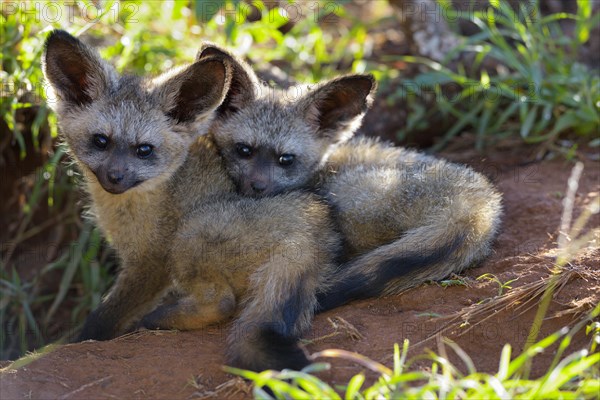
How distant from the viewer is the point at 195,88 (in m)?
4.47

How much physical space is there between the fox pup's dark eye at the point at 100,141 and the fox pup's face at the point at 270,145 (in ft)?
2.87

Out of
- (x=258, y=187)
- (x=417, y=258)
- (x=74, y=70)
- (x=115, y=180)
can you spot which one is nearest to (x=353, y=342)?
(x=417, y=258)

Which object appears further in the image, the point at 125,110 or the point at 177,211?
the point at 177,211

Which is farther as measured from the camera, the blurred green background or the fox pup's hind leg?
the blurred green background

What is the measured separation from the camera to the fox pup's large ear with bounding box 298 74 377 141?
4.96m

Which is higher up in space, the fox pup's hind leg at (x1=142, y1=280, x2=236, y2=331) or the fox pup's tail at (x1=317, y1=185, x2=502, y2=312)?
the fox pup's tail at (x1=317, y1=185, x2=502, y2=312)

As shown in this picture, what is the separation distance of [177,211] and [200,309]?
689mm

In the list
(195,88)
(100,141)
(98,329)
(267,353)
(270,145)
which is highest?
(195,88)

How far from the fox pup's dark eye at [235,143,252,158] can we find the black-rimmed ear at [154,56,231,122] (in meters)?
0.46

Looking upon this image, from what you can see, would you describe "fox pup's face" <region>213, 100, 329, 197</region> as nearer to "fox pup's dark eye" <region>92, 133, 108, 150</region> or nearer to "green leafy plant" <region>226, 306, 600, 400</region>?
"fox pup's dark eye" <region>92, 133, 108, 150</region>

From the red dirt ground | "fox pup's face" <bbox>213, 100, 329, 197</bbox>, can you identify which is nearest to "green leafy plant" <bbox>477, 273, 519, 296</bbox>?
the red dirt ground

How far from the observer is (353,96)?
5086mm

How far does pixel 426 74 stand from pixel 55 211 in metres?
3.39

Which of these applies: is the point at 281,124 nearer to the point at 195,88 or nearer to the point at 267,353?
the point at 195,88
